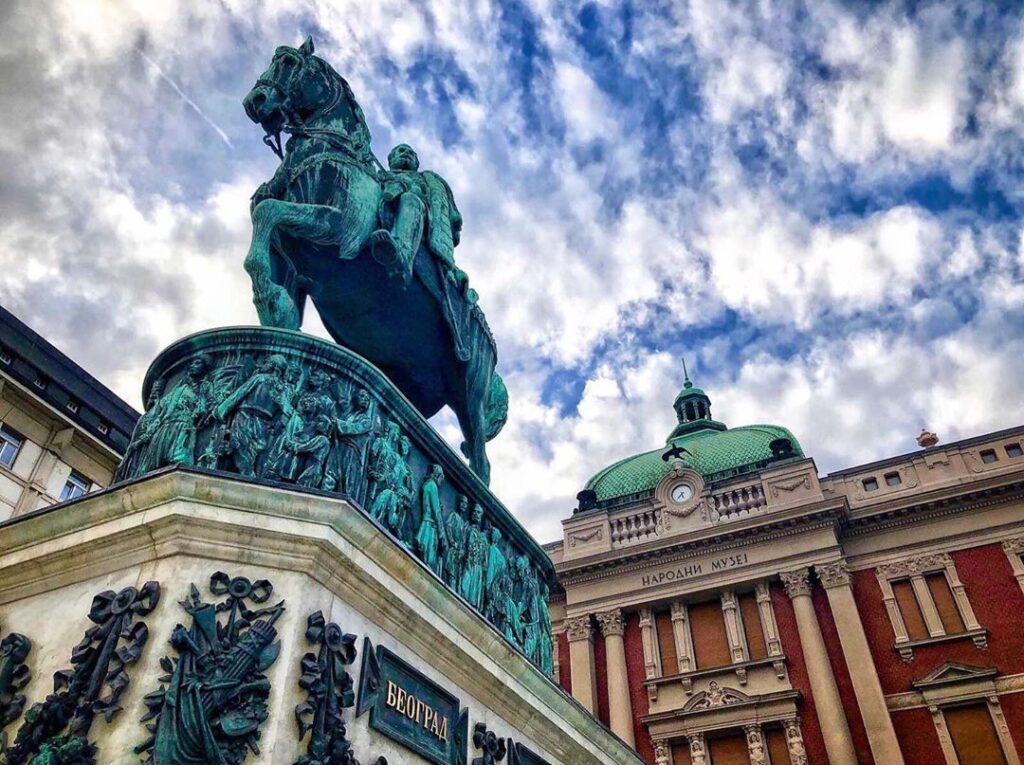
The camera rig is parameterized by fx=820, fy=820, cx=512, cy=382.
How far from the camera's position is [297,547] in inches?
206

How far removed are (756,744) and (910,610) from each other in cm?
627

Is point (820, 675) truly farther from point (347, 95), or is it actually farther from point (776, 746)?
point (347, 95)

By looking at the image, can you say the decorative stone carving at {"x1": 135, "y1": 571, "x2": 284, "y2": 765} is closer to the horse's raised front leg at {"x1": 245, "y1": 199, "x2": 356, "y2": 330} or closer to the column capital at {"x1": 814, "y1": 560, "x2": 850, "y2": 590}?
the horse's raised front leg at {"x1": 245, "y1": 199, "x2": 356, "y2": 330}

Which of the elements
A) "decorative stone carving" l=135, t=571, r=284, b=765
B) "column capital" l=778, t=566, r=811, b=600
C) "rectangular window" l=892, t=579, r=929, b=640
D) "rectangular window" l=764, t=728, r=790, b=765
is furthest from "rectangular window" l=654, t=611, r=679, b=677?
"decorative stone carving" l=135, t=571, r=284, b=765

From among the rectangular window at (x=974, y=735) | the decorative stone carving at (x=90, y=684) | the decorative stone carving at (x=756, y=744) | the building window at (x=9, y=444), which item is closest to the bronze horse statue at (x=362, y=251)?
the decorative stone carving at (x=90, y=684)

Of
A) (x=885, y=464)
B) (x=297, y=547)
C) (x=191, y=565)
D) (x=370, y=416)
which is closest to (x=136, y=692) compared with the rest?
(x=191, y=565)

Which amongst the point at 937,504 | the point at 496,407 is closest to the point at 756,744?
the point at 937,504

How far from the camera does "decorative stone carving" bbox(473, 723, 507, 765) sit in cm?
641

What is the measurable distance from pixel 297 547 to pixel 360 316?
483 centimetres

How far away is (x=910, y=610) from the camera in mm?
25062

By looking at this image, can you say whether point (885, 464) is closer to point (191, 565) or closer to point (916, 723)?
point (916, 723)

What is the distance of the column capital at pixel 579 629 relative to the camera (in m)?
28.5

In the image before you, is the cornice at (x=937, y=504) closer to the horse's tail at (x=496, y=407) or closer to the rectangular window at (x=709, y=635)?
the rectangular window at (x=709, y=635)

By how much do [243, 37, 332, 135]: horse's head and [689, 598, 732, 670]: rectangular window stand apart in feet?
73.0
